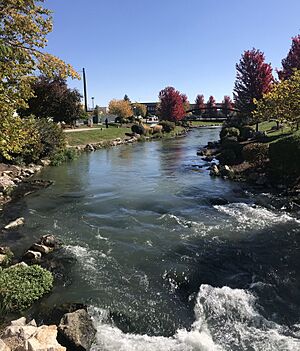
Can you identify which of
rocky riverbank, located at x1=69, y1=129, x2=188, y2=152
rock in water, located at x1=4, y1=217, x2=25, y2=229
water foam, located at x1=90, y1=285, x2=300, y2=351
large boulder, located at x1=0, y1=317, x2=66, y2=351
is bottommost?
water foam, located at x1=90, y1=285, x2=300, y2=351

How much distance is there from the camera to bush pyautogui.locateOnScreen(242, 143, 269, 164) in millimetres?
18969

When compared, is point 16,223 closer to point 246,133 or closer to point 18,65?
point 18,65

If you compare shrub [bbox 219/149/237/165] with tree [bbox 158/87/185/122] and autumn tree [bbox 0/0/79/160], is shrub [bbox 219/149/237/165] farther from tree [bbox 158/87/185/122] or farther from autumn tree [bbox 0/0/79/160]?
tree [bbox 158/87/185/122]

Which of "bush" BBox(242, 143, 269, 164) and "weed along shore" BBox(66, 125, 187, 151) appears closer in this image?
"bush" BBox(242, 143, 269, 164)

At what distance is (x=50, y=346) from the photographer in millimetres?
5137

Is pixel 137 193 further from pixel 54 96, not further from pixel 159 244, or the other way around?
pixel 54 96

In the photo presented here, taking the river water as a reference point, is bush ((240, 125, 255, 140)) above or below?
above

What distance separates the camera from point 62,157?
26.6 meters

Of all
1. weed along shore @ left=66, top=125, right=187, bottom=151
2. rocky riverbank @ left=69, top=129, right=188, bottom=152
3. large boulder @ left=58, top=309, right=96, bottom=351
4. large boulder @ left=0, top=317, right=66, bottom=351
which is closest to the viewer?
large boulder @ left=0, top=317, right=66, bottom=351

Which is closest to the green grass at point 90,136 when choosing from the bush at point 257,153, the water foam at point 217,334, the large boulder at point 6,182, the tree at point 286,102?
the large boulder at point 6,182

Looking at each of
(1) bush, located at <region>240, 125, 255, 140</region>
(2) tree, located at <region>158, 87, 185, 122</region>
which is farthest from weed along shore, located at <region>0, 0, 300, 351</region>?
(2) tree, located at <region>158, 87, 185, 122</region>

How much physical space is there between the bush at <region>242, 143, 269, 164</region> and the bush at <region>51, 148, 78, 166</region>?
44.3 feet

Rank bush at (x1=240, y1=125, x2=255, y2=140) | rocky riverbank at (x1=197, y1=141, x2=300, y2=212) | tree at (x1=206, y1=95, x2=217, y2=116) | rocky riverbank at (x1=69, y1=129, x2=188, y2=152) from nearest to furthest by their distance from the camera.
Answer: rocky riverbank at (x1=197, y1=141, x2=300, y2=212) < bush at (x1=240, y1=125, x2=255, y2=140) < rocky riverbank at (x1=69, y1=129, x2=188, y2=152) < tree at (x1=206, y1=95, x2=217, y2=116)

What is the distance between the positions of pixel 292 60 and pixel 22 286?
37525 millimetres
